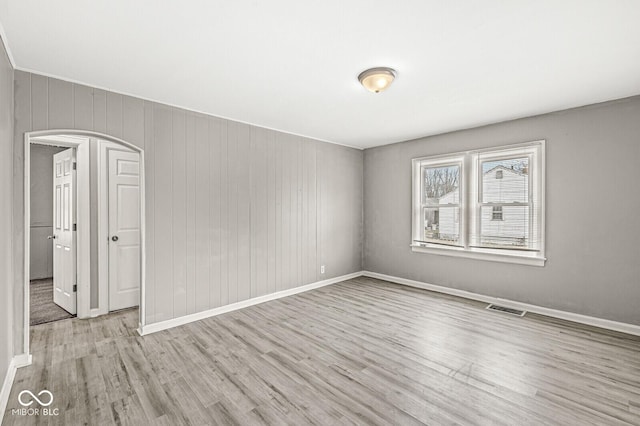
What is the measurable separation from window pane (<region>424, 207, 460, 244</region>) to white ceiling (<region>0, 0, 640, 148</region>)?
1820 mm

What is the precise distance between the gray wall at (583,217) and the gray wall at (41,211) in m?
8.08

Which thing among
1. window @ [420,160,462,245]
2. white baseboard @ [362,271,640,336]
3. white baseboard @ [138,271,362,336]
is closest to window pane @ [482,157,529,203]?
window @ [420,160,462,245]

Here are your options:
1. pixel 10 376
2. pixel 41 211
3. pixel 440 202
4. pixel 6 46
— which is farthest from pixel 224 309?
pixel 41 211

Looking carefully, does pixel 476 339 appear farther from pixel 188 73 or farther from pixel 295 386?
pixel 188 73

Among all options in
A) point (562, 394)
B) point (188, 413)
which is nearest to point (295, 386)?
point (188, 413)

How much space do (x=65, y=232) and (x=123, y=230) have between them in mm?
728

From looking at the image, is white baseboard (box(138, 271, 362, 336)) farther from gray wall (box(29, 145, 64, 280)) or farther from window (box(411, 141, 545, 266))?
gray wall (box(29, 145, 64, 280))

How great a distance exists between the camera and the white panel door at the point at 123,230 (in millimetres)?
4094

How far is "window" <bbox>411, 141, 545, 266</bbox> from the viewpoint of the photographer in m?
4.10

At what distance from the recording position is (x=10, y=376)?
95.3 inches

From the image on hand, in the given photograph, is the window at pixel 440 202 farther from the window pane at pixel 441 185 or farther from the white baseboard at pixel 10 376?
the white baseboard at pixel 10 376

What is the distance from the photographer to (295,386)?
2.39m

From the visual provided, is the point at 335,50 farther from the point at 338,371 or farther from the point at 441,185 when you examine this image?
the point at 441,185

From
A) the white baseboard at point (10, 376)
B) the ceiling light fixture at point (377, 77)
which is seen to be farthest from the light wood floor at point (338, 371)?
the ceiling light fixture at point (377, 77)
